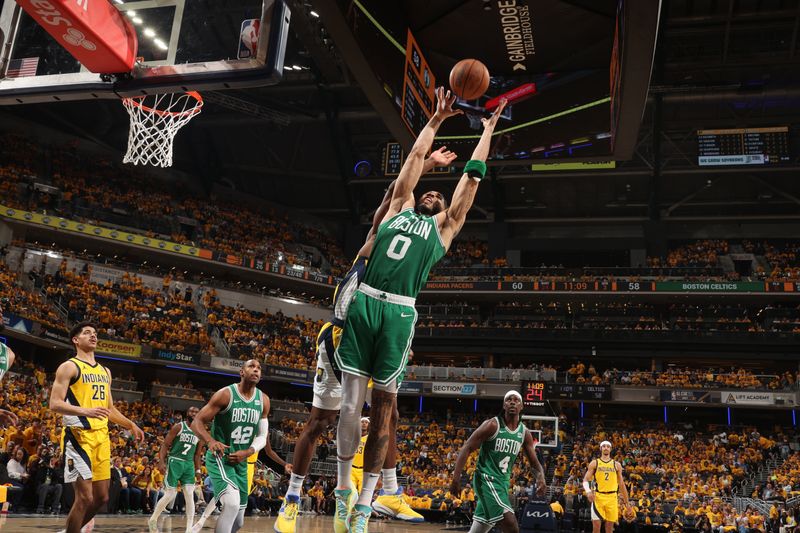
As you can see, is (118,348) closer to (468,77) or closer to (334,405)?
(334,405)

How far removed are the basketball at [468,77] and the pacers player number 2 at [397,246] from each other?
68.9 inches

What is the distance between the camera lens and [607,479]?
12922 millimetres

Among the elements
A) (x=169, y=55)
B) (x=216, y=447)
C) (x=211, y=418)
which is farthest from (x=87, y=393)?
(x=169, y=55)

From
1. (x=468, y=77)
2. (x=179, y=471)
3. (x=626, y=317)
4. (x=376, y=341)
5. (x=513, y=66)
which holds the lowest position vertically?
(x=179, y=471)

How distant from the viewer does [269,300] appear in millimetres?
39750

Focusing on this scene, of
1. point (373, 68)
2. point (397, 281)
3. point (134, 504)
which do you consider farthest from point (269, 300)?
point (397, 281)

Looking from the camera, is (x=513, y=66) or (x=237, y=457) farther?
(x=513, y=66)

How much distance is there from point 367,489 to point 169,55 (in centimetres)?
628

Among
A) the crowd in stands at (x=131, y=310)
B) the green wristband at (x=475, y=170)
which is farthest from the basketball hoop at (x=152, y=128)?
the crowd in stands at (x=131, y=310)

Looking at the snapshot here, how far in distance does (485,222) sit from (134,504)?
28.2 metres

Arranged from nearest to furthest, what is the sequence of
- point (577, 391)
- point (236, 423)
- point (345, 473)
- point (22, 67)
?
point (345, 473) < point (236, 423) < point (22, 67) < point (577, 391)

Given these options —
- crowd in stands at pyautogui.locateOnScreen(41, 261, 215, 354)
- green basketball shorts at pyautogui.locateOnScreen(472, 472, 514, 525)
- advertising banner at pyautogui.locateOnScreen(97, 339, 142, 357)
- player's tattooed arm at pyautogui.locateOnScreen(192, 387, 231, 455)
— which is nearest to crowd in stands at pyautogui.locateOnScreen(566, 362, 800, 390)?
crowd in stands at pyautogui.locateOnScreen(41, 261, 215, 354)

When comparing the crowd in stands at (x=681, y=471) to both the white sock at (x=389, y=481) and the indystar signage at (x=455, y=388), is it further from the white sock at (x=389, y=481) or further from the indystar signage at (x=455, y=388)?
the white sock at (x=389, y=481)

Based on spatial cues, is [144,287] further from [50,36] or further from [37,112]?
[50,36]
